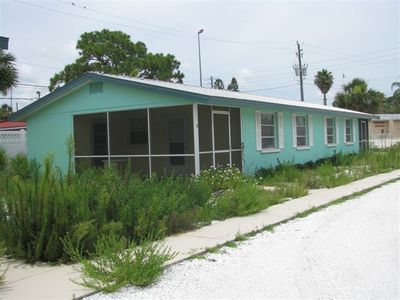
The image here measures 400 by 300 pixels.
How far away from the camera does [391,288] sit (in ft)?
18.0

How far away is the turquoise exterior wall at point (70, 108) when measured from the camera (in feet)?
52.2

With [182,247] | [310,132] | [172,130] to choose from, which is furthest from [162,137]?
[182,247]

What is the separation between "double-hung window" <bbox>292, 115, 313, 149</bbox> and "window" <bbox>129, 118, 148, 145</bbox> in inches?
245

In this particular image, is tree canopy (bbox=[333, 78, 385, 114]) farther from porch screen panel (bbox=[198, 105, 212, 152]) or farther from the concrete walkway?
the concrete walkway

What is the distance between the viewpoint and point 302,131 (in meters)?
21.9

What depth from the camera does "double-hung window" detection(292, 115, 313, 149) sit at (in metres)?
20.9

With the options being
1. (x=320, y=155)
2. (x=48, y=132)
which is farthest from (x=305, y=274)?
(x=320, y=155)

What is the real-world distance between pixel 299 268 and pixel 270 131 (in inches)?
517

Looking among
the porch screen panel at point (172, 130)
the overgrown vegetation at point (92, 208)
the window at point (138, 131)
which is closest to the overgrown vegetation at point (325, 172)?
the porch screen panel at point (172, 130)

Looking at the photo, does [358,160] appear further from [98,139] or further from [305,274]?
[305,274]

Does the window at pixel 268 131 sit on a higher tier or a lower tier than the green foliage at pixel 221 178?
higher

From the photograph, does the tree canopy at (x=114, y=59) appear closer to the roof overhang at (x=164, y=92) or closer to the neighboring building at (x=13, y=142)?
the neighboring building at (x=13, y=142)

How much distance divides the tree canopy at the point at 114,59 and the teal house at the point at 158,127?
70.9ft

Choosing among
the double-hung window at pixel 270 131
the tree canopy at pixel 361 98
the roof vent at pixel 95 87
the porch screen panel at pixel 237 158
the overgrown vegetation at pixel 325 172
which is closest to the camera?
the overgrown vegetation at pixel 325 172
